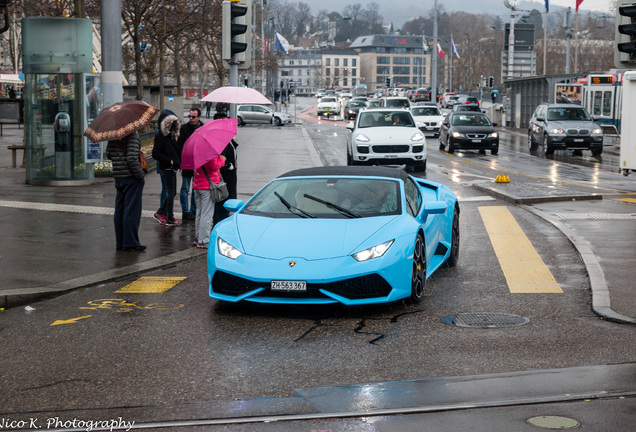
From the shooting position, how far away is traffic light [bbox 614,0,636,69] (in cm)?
1338

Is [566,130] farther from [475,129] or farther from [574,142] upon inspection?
[475,129]

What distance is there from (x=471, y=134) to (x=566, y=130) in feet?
11.6

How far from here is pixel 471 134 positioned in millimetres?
35188

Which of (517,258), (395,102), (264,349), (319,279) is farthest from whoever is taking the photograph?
(395,102)

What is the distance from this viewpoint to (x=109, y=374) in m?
6.31

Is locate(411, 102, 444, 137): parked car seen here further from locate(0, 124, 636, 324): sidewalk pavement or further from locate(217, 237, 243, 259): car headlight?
locate(217, 237, 243, 259): car headlight

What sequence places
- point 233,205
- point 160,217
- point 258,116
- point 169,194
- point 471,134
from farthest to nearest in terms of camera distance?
point 258,116 → point 471,134 → point 160,217 → point 169,194 → point 233,205

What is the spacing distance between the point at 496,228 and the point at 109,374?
9117 mm

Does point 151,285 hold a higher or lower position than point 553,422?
lower

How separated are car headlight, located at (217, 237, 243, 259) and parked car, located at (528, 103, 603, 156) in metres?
27.8

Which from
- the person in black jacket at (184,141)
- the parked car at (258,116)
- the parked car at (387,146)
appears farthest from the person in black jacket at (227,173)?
the parked car at (258,116)

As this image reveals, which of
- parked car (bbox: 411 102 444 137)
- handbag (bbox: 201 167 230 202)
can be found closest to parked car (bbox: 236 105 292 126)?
parked car (bbox: 411 102 444 137)

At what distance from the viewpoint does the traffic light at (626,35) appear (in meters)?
→ 13.4

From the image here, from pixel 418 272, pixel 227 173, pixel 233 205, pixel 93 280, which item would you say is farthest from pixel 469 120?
pixel 418 272
